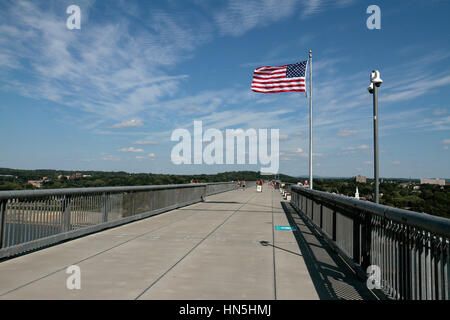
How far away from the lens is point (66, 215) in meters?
8.30

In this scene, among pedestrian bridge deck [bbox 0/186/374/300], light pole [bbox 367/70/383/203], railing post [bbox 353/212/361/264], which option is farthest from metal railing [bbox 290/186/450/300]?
light pole [bbox 367/70/383/203]

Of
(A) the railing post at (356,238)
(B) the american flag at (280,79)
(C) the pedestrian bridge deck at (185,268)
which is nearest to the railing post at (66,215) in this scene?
(C) the pedestrian bridge deck at (185,268)

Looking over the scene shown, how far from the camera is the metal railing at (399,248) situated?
311 centimetres

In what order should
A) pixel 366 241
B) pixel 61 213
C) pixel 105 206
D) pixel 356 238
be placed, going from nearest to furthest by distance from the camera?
pixel 366 241, pixel 356 238, pixel 61 213, pixel 105 206

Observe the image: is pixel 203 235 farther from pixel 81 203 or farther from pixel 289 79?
pixel 289 79

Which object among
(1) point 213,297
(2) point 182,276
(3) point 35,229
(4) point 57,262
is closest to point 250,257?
(2) point 182,276

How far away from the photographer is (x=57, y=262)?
20.4 feet

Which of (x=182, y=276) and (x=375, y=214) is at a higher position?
(x=375, y=214)

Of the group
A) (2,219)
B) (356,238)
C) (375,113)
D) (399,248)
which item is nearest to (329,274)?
(356,238)

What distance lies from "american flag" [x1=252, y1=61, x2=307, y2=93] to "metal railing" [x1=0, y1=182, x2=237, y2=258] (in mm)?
9532

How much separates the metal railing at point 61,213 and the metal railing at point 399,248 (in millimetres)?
6193

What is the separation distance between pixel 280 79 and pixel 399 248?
16721mm

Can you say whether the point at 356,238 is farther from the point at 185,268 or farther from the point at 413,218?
the point at 185,268
